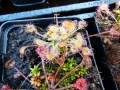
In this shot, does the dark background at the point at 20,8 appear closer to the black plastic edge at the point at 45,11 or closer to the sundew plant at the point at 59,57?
the black plastic edge at the point at 45,11

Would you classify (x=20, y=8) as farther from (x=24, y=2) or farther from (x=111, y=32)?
(x=111, y=32)

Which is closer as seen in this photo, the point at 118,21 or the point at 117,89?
the point at 117,89

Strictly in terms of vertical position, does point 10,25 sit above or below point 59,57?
above

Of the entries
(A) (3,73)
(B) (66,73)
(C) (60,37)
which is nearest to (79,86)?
(B) (66,73)

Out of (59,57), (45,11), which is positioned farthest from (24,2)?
(59,57)

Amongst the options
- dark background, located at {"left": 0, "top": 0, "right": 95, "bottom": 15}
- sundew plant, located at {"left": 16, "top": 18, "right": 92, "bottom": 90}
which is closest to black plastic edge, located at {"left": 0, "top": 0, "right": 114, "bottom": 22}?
sundew plant, located at {"left": 16, "top": 18, "right": 92, "bottom": 90}

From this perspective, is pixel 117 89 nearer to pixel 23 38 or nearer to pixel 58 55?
pixel 58 55

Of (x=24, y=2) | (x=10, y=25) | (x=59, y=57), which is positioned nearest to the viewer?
(x=59, y=57)

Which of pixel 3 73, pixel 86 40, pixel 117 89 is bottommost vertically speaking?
pixel 117 89
